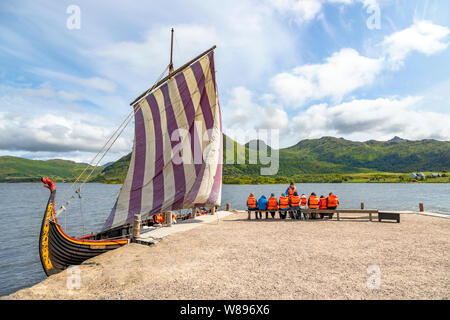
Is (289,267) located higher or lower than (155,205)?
lower

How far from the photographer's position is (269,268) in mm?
8234

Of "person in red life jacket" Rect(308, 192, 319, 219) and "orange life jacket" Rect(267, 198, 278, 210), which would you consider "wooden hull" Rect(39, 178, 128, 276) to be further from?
"person in red life jacket" Rect(308, 192, 319, 219)

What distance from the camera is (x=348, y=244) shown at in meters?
11.1

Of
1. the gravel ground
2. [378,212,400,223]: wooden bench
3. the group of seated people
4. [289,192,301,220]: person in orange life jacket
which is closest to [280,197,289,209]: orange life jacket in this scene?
the group of seated people

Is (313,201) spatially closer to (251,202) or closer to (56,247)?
(251,202)

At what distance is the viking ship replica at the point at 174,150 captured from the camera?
46.4 feet

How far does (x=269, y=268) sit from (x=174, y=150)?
29.7 feet

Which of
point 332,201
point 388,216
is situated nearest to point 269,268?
point 332,201

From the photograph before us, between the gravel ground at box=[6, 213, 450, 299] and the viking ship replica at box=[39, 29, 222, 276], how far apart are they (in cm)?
265

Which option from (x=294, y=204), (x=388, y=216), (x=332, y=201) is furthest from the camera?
(x=294, y=204)
